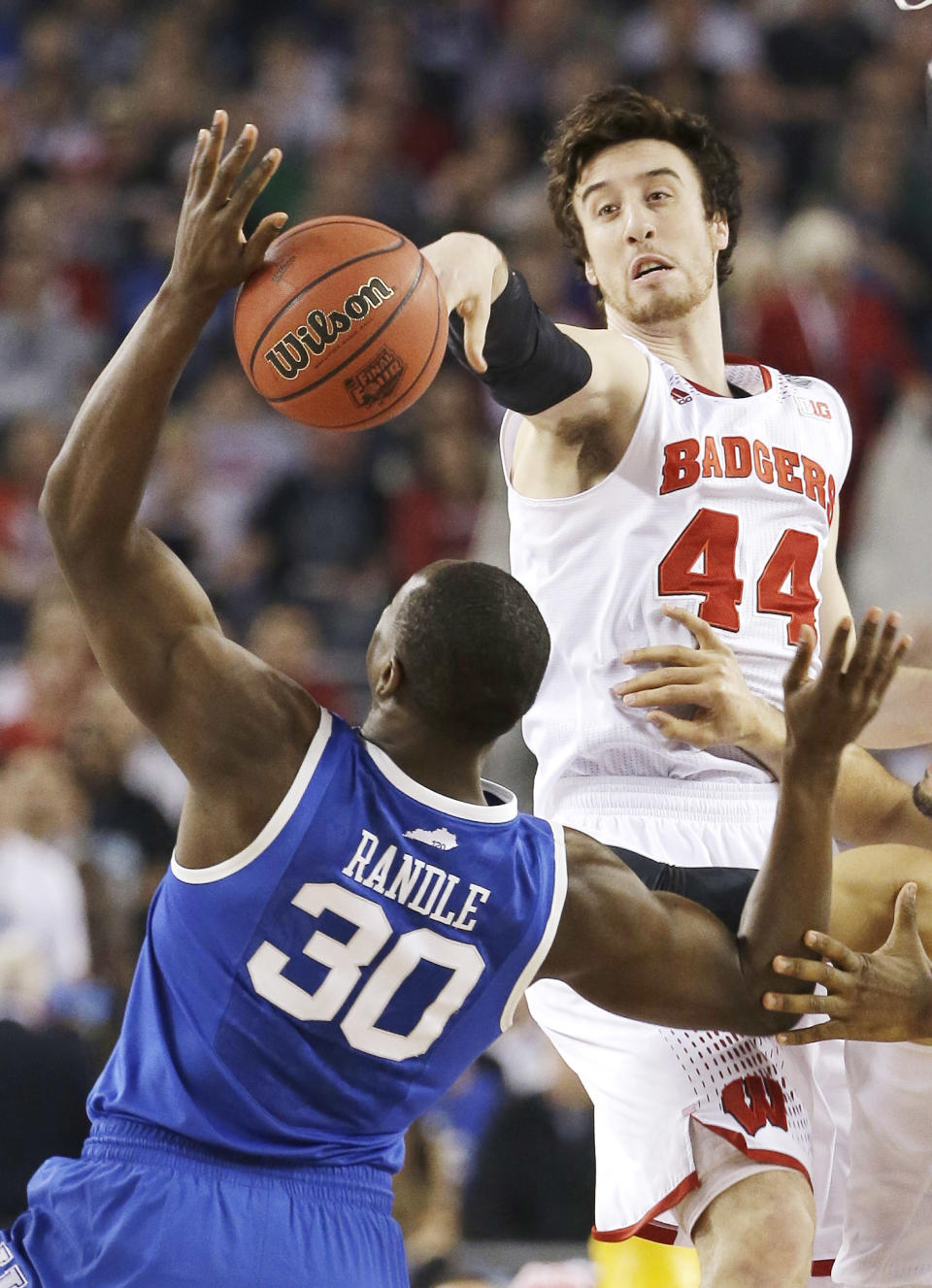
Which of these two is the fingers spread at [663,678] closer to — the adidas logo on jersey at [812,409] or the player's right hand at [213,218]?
the adidas logo on jersey at [812,409]

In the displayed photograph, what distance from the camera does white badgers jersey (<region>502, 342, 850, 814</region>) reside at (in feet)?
13.3

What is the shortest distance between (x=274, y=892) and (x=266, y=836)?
0.33ft

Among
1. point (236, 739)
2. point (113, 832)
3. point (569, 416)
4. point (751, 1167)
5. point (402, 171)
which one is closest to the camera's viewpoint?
point (236, 739)

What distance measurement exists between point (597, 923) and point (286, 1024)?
2.01 ft

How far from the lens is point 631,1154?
3.73m

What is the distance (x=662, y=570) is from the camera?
13.3 ft

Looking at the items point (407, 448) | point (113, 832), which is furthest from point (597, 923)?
point (407, 448)

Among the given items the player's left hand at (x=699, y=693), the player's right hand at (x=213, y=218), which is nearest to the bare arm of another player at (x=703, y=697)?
the player's left hand at (x=699, y=693)

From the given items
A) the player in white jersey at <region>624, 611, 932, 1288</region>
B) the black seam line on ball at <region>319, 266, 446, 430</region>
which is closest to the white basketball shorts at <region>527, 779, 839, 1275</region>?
the player in white jersey at <region>624, 611, 932, 1288</region>

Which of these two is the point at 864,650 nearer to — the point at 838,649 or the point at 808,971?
the point at 838,649

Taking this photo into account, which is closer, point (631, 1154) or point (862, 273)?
point (631, 1154)

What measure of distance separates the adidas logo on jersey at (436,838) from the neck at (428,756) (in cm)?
8

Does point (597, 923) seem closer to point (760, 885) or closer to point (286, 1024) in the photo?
point (760, 885)

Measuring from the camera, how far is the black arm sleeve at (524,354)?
149 inches
